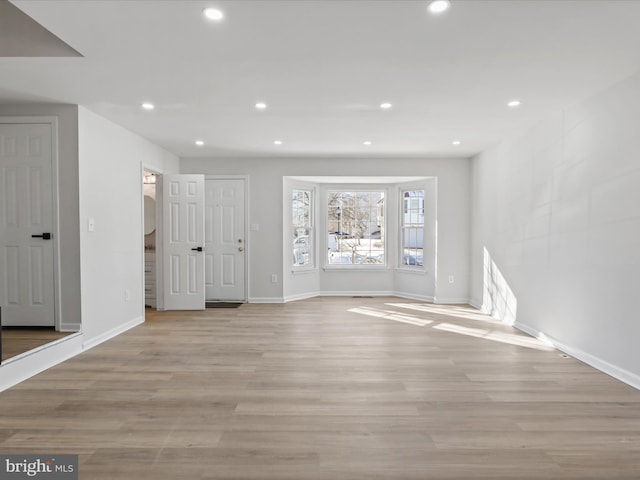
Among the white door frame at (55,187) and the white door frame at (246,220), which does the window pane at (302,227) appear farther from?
the white door frame at (55,187)

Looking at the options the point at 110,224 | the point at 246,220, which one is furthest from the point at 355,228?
the point at 110,224

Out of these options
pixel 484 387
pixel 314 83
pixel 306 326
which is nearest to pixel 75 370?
pixel 306 326

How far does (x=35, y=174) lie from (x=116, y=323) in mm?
1848

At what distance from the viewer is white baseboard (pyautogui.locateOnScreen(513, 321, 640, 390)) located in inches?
116

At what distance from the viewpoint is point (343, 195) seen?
732 cm

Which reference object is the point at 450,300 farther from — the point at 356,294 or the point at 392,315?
the point at 356,294

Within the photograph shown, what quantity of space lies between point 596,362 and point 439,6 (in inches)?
126

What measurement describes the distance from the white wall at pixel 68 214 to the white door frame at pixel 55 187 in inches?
1.1

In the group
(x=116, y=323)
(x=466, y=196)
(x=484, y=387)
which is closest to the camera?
(x=484, y=387)

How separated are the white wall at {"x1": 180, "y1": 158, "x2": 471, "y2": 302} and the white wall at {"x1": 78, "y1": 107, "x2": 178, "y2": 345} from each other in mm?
1705

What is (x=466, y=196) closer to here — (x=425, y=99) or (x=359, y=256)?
(x=359, y=256)

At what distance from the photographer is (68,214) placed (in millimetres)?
3852

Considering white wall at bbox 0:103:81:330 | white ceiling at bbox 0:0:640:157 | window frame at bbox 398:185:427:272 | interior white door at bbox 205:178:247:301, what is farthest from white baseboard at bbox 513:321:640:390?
white wall at bbox 0:103:81:330

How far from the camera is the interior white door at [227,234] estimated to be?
6.42 metres
